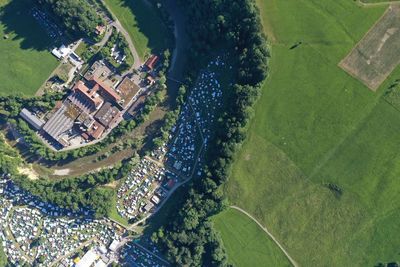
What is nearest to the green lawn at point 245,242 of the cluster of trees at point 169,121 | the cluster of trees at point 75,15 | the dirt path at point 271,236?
the dirt path at point 271,236

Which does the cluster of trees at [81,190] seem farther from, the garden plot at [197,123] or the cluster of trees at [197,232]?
the cluster of trees at [197,232]

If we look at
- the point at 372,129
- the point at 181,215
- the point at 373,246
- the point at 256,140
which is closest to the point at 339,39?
the point at 372,129

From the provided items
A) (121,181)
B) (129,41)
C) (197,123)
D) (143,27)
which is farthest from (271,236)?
(143,27)

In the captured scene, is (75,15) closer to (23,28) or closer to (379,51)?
(23,28)

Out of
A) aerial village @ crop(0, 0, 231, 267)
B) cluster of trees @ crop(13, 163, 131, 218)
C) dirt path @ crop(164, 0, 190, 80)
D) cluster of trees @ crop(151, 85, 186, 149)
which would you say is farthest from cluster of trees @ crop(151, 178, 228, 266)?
dirt path @ crop(164, 0, 190, 80)

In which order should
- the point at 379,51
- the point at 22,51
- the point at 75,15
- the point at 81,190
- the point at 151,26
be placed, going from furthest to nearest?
the point at 22,51 → the point at 151,26 → the point at 81,190 → the point at 75,15 → the point at 379,51

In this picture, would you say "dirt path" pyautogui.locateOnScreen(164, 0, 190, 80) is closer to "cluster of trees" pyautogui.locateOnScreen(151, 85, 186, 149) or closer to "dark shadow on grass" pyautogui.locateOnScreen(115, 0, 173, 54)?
"dark shadow on grass" pyautogui.locateOnScreen(115, 0, 173, 54)

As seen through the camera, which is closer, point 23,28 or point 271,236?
point 271,236

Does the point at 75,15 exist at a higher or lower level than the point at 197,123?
higher
